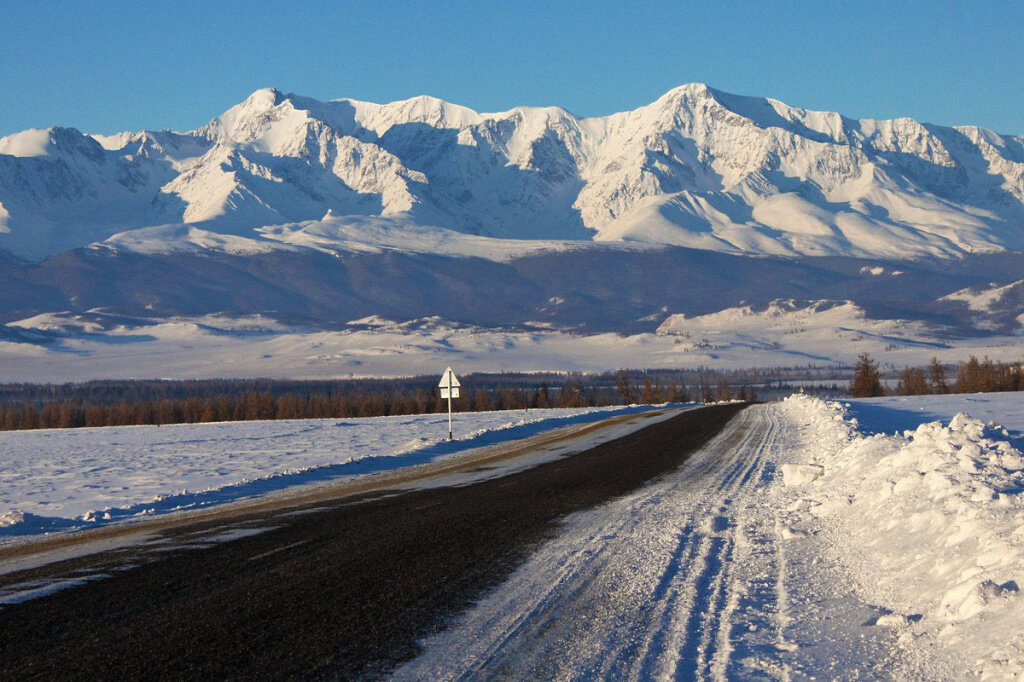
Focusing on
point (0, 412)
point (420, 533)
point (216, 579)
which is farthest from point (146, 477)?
point (0, 412)

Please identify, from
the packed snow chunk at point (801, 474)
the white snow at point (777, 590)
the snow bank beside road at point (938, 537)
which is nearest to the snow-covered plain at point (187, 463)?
the white snow at point (777, 590)

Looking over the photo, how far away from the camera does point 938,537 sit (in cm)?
1184

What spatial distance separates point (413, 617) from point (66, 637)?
307cm

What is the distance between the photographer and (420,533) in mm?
14648

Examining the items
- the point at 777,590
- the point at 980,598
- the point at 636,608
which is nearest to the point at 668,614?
the point at 636,608

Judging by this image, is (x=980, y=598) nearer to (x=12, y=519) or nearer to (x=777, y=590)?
(x=777, y=590)

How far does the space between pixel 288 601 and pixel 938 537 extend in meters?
7.20

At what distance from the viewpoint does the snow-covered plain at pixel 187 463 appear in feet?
68.1

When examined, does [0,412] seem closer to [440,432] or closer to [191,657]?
[440,432]

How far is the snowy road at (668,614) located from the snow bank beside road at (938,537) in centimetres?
45

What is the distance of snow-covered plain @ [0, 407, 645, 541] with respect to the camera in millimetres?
20750

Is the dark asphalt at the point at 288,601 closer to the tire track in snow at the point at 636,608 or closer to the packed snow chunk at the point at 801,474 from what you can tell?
the tire track in snow at the point at 636,608

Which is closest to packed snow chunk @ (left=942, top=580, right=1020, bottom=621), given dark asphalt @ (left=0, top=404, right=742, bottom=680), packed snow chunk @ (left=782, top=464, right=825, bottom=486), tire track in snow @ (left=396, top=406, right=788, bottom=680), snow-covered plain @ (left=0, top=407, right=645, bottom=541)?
tire track in snow @ (left=396, top=406, right=788, bottom=680)

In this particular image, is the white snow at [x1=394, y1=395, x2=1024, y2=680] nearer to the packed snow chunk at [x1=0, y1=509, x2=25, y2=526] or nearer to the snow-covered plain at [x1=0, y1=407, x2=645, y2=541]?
the snow-covered plain at [x1=0, y1=407, x2=645, y2=541]
